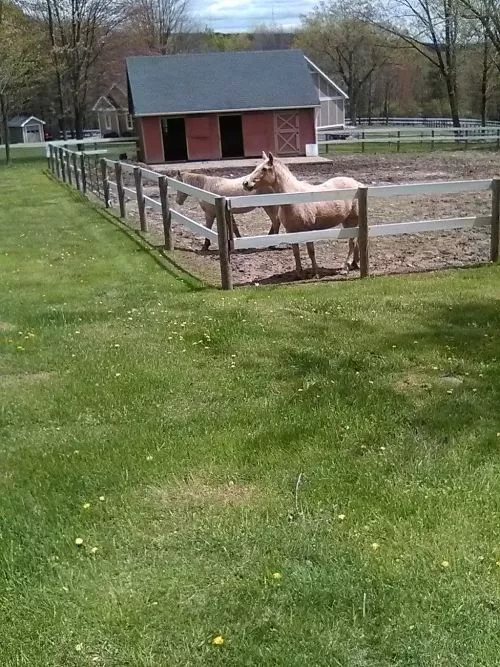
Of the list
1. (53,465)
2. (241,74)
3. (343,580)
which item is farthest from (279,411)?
(241,74)

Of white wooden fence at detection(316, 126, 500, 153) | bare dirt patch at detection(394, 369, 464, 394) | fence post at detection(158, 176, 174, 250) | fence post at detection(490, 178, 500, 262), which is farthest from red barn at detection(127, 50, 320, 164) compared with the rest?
bare dirt patch at detection(394, 369, 464, 394)

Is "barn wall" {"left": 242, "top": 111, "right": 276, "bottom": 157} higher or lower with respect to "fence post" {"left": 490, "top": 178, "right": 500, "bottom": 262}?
higher

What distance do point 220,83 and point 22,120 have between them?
137 ft

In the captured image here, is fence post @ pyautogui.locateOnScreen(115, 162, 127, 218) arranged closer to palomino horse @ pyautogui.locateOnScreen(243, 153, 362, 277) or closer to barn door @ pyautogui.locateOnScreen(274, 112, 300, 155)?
palomino horse @ pyautogui.locateOnScreen(243, 153, 362, 277)

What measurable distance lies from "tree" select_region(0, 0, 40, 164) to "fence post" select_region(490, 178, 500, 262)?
3078 cm

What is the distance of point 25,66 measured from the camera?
3675 cm

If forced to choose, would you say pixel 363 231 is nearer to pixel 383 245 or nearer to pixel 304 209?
pixel 304 209

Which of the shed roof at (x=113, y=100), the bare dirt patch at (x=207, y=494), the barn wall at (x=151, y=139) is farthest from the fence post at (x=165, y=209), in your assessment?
the shed roof at (x=113, y=100)

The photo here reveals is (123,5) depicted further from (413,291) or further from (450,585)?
(450,585)

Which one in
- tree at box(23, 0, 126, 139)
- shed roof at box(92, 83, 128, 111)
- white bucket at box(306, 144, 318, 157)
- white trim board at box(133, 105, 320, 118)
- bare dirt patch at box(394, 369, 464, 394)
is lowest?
bare dirt patch at box(394, 369, 464, 394)

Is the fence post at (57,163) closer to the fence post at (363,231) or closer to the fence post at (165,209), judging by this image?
the fence post at (165,209)

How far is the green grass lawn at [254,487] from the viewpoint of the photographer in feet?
9.40

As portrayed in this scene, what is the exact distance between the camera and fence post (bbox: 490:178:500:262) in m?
9.27

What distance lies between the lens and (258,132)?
36.7 meters
